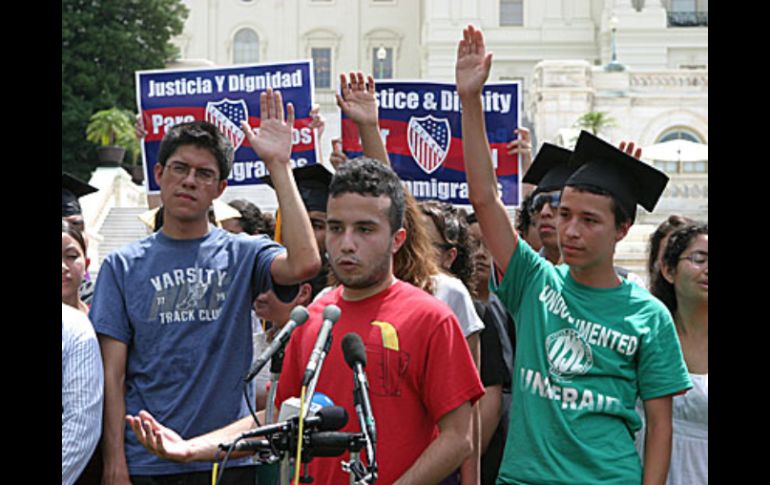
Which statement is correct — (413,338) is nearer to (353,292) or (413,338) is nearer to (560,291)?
(353,292)

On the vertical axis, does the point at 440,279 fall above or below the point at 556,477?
above

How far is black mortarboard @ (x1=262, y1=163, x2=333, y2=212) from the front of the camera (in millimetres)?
6523

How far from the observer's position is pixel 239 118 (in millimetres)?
8875

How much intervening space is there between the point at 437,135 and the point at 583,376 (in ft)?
12.8

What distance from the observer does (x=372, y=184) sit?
4250 mm

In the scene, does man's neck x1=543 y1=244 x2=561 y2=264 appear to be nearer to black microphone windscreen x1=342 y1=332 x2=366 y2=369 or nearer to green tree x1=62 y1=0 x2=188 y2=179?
black microphone windscreen x1=342 y1=332 x2=366 y2=369

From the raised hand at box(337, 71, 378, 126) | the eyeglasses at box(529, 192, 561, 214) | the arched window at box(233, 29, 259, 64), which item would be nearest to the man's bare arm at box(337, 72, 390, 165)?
the raised hand at box(337, 71, 378, 126)

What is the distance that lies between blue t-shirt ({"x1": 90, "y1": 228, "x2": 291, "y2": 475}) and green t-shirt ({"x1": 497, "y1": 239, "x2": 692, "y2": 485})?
102 centimetres

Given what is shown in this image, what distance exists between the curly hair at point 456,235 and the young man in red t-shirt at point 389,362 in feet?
5.62

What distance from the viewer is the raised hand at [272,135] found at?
15.7 feet

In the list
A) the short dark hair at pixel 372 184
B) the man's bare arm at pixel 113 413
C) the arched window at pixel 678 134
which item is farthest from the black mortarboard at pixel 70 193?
the arched window at pixel 678 134
